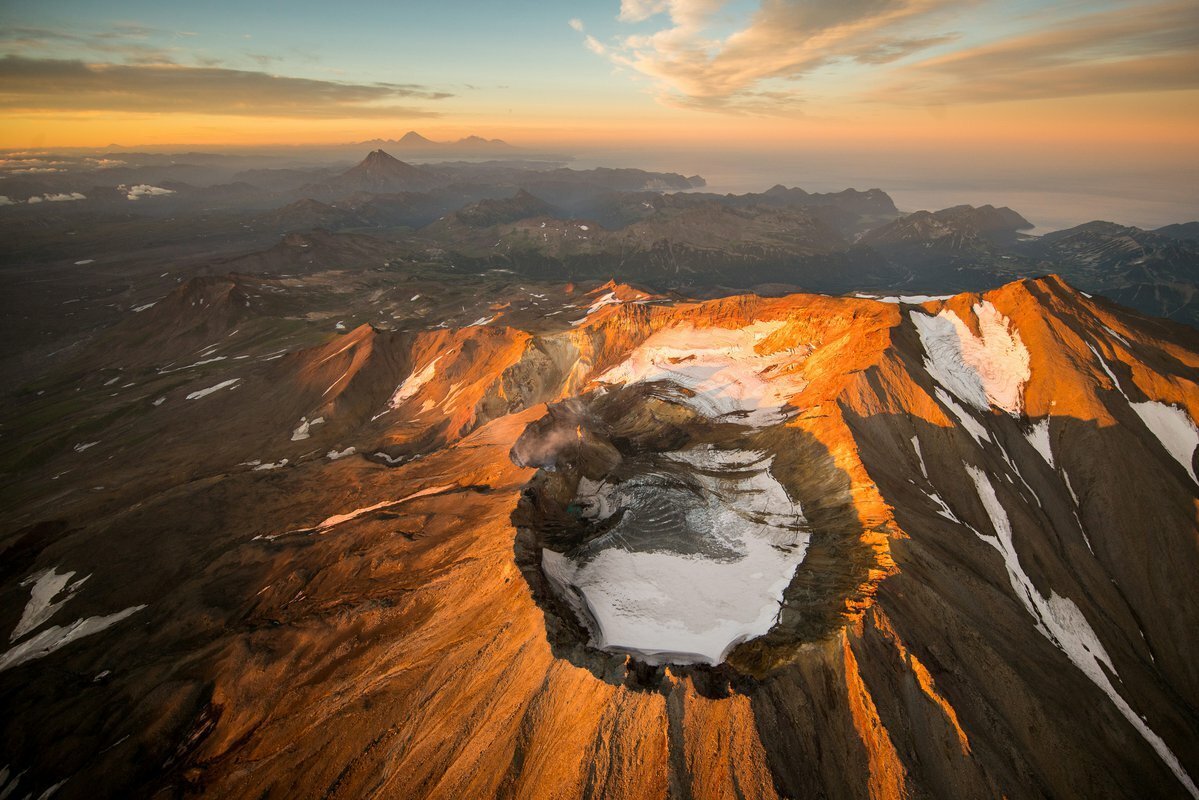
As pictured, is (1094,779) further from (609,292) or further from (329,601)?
(609,292)

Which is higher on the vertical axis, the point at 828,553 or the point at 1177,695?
the point at 828,553

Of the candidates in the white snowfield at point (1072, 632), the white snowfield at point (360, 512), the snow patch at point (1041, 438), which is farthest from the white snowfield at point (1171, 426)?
→ the white snowfield at point (360, 512)

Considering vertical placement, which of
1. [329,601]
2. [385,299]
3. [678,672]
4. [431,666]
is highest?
[678,672]

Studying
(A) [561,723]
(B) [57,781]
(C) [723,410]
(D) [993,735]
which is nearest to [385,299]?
(C) [723,410]

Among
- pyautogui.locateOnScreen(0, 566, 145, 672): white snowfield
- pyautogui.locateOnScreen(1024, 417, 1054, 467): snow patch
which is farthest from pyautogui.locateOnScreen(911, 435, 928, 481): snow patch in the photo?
pyautogui.locateOnScreen(0, 566, 145, 672): white snowfield

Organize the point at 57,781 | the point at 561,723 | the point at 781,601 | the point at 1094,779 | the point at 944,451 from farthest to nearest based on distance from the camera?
the point at 944,451
the point at 781,601
the point at 57,781
the point at 1094,779
the point at 561,723

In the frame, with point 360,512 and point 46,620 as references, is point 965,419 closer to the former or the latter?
point 360,512

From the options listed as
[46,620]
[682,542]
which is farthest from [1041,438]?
[46,620]
